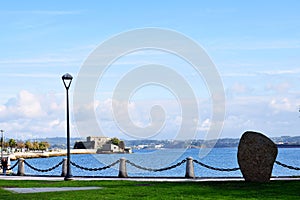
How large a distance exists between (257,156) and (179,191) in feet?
16.2

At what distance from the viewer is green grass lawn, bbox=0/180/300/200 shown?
20.4m

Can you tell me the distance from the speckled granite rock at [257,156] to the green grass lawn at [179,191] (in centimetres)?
55

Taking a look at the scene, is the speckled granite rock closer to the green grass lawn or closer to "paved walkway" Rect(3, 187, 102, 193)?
the green grass lawn

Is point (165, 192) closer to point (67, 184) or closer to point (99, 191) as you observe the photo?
point (99, 191)

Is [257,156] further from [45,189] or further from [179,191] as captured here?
[45,189]

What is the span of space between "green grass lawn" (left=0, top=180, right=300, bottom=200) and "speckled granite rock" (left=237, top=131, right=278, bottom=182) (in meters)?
0.55

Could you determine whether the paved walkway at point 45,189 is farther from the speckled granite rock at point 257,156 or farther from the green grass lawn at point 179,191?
the speckled granite rock at point 257,156

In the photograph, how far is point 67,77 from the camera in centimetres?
2991

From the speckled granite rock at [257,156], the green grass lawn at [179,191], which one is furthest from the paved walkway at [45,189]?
the speckled granite rock at [257,156]

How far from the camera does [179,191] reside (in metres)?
22.3

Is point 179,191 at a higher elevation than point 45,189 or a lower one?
lower

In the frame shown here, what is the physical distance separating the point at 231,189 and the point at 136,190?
3659 mm

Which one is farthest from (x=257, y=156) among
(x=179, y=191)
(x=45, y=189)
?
(x=45, y=189)

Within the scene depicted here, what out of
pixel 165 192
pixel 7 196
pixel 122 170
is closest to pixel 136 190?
pixel 165 192
